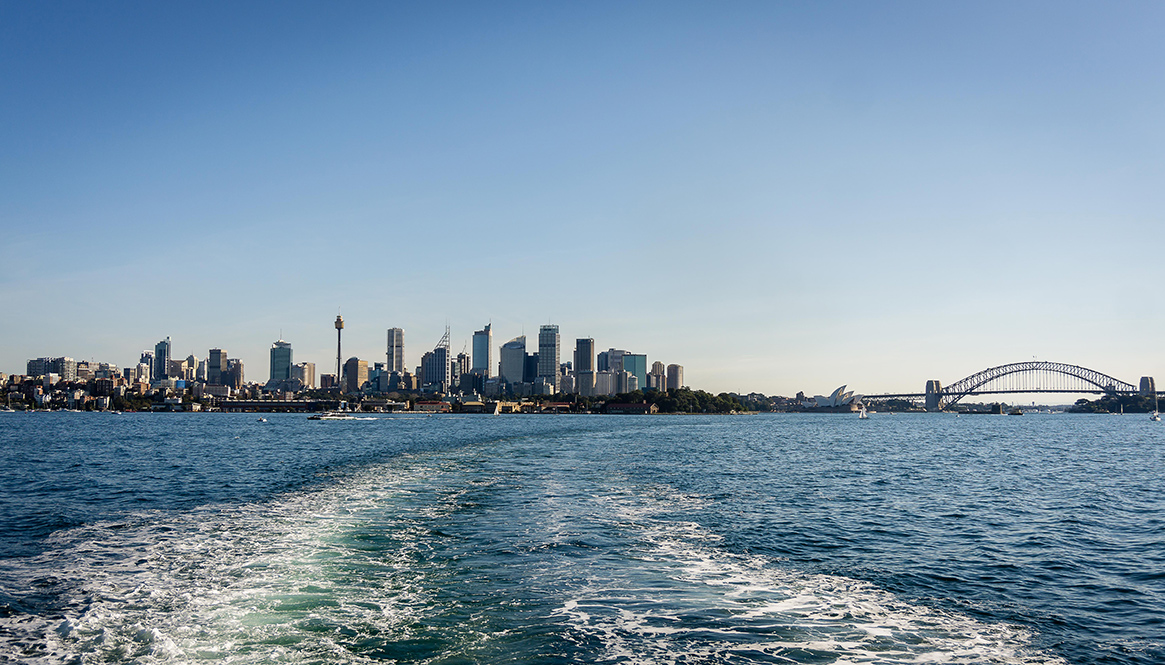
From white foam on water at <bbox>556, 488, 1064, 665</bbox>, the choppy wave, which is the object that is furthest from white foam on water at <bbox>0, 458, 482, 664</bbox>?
white foam on water at <bbox>556, 488, 1064, 665</bbox>

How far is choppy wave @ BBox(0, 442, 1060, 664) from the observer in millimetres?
11164

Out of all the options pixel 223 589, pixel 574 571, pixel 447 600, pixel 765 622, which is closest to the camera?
pixel 765 622

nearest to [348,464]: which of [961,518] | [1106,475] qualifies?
[961,518]

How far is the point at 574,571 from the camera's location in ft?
53.0

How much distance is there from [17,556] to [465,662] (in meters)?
14.9

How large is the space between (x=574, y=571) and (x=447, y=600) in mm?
3465

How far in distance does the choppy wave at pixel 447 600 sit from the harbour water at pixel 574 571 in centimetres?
7

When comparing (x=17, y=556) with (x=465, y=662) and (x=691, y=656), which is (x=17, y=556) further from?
(x=691, y=656)

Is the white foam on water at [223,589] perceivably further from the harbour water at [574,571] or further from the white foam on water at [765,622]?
the white foam on water at [765,622]

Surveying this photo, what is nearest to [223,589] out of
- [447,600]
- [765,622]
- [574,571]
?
[447,600]

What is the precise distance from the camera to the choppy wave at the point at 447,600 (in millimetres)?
11164

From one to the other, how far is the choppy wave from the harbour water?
7cm

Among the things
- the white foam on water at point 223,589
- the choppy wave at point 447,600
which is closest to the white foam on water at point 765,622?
the choppy wave at point 447,600

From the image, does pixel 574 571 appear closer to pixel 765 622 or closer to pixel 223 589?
pixel 765 622
